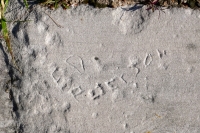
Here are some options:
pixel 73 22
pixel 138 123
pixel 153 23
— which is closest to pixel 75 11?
pixel 73 22

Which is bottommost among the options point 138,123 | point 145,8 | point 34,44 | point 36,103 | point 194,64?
point 138,123

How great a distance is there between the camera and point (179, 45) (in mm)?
1832

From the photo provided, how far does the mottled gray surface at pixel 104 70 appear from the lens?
71.0 inches

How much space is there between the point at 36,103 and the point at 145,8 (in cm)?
75

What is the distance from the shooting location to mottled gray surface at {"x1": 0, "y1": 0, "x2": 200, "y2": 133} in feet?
5.92

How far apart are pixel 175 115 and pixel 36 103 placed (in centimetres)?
73

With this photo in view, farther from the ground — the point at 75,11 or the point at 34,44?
the point at 75,11

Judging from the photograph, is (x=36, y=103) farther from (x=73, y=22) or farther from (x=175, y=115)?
(x=175, y=115)

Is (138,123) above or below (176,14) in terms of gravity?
below

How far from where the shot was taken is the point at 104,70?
183 centimetres

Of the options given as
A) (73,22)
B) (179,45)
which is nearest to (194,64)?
(179,45)

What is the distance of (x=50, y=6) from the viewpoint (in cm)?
179

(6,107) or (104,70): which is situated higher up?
(104,70)

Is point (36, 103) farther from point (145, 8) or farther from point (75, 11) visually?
point (145, 8)
